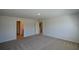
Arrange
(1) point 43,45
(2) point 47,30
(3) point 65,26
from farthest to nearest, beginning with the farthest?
(2) point 47,30, (1) point 43,45, (3) point 65,26

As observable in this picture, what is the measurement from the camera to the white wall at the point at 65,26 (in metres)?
2.98

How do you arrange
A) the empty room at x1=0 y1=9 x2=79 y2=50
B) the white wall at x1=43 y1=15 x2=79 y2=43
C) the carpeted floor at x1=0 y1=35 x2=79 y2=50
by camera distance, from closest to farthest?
the carpeted floor at x1=0 y1=35 x2=79 y2=50
the empty room at x1=0 y1=9 x2=79 y2=50
the white wall at x1=43 y1=15 x2=79 y2=43

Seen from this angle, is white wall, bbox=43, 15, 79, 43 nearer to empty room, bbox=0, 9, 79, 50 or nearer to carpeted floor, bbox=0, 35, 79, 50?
empty room, bbox=0, 9, 79, 50

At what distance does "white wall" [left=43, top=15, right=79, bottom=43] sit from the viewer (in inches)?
117

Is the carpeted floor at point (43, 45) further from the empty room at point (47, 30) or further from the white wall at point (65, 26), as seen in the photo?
the white wall at point (65, 26)

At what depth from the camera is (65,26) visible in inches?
120

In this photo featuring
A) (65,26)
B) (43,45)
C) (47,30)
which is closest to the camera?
(65,26)

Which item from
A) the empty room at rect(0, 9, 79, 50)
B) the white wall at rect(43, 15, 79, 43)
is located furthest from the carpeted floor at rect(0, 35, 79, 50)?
the white wall at rect(43, 15, 79, 43)

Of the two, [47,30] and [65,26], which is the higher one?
[65,26]

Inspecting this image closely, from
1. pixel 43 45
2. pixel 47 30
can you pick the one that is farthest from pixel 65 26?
pixel 43 45

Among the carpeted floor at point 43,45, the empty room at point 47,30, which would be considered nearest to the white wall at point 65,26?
the empty room at point 47,30

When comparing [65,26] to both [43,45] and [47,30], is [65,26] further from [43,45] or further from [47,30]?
[43,45]
